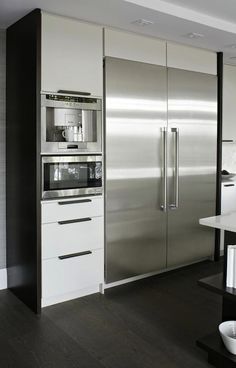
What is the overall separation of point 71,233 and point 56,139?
2.69 feet

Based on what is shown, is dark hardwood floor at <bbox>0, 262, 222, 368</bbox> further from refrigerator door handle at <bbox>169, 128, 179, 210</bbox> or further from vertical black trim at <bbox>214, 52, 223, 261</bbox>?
vertical black trim at <bbox>214, 52, 223, 261</bbox>

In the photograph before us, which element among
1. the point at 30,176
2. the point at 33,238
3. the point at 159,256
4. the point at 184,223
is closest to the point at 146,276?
the point at 159,256

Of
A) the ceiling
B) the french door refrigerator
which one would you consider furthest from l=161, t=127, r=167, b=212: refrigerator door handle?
the ceiling

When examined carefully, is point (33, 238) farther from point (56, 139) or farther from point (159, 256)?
point (159, 256)

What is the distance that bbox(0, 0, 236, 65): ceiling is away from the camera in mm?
3049

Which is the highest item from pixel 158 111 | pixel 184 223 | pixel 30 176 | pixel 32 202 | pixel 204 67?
pixel 204 67

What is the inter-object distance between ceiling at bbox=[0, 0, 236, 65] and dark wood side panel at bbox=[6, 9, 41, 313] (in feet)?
0.53

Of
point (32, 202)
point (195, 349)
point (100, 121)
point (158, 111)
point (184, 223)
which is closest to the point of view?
point (195, 349)

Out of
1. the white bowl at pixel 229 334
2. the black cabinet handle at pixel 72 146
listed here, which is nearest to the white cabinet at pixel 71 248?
the black cabinet handle at pixel 72 146

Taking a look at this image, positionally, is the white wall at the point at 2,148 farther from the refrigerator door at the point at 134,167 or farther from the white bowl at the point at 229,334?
the white bowl at the point at 229,334

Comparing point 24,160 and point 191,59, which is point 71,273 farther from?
point 191,59

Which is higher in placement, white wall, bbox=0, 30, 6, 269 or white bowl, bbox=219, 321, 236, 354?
white wall, bbox=0, 30, 6, 269

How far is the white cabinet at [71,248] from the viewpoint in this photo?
3301 mm

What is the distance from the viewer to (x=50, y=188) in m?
3.27
